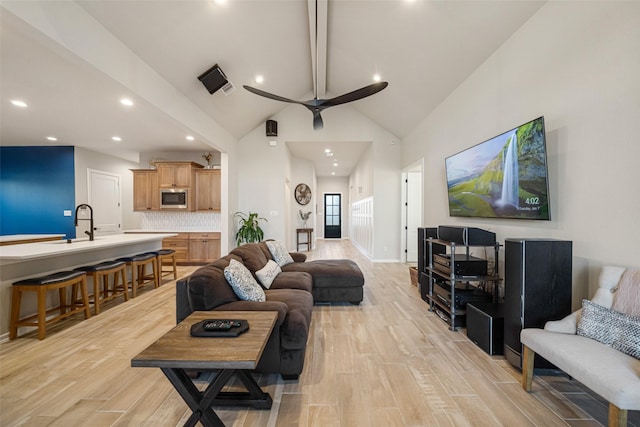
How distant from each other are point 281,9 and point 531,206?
11.4 ft

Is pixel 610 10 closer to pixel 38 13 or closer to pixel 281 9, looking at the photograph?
pixel 281 9

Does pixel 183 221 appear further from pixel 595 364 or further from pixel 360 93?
pixel 595 364

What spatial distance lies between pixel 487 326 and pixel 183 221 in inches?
249

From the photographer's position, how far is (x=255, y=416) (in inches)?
63.6

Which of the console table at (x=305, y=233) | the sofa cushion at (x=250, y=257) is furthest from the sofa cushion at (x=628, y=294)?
the console table at (x=305, y=233)

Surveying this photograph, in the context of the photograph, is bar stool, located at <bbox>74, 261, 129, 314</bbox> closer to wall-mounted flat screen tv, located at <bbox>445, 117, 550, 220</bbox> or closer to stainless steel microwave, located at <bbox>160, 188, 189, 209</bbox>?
stainless steel microwave, located at <bbox>160, 188, 189, 209</bbox>

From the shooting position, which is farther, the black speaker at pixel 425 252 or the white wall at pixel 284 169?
the white wall at pixel 284 169

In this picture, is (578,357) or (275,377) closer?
(578,357)

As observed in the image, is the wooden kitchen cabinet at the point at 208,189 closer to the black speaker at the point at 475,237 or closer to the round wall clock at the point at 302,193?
the round wall clock at the point at 302,193

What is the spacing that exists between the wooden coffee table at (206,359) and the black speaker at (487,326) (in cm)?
192

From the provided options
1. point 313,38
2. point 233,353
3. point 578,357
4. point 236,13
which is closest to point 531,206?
point 578,357

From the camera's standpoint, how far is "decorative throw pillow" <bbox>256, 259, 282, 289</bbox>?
2.79 meters

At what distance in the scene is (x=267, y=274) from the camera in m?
2.90

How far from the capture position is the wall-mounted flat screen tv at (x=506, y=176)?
7.38ft
